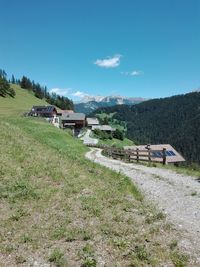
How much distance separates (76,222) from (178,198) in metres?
6.93

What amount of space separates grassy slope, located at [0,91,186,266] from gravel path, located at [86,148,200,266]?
58cm

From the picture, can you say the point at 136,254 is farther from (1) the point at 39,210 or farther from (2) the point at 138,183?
(2) the point at 138,183

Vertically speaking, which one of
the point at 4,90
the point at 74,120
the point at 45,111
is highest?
the point at 4,90

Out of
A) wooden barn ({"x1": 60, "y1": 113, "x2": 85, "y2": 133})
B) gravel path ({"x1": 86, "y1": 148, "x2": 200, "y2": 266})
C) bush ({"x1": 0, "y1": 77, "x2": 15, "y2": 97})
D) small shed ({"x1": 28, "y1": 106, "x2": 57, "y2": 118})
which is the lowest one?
gravel path ({"x1": 86, "y1": 148, "x2": 200, "y2": 266})

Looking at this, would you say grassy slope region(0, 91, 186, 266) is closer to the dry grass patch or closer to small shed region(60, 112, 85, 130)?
the dry grass patch

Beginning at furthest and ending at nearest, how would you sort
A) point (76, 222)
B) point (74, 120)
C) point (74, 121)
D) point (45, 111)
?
1. point (74, 121)
2. point (74, 120)
3. point (45, 111)
4. point (76, 222)

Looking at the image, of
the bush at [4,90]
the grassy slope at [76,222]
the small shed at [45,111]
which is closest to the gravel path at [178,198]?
the grassy slope at [76,222]

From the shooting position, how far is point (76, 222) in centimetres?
1242

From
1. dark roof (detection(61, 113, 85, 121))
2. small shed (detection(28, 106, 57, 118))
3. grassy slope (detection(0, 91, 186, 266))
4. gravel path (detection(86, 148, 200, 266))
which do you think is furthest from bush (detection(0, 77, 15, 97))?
grassy slope (detection(0, 91, 186, 266))

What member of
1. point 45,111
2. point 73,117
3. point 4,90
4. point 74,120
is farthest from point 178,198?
point 4,90

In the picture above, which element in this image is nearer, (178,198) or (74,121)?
(178,198)

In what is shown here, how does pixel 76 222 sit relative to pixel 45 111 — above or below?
below

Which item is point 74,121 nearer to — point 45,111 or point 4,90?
point 45,111

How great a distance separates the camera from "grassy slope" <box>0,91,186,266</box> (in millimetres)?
9852
